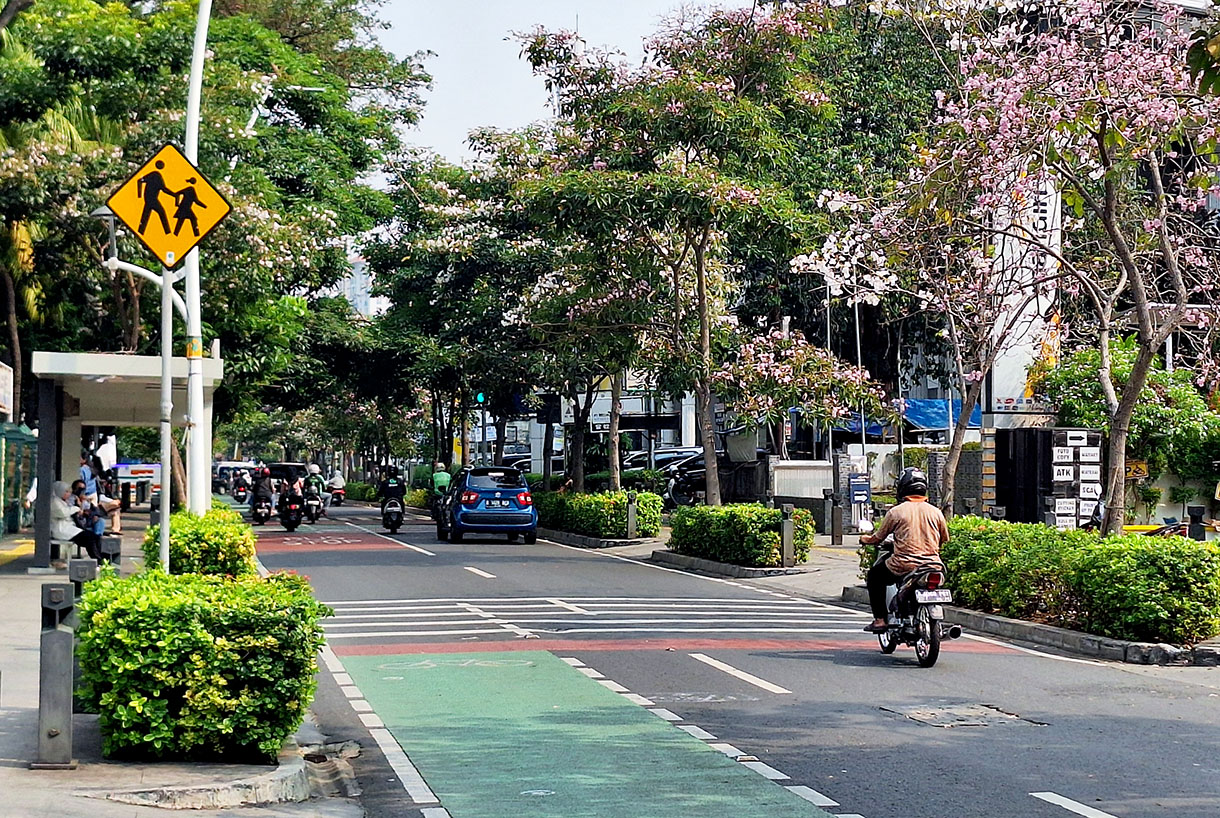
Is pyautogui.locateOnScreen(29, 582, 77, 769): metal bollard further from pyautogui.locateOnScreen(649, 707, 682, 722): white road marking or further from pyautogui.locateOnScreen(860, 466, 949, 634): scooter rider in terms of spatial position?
pyautogui.locateOnScreen(860, 466, 949, 634): scooter rider

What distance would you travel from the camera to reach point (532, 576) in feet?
77.5

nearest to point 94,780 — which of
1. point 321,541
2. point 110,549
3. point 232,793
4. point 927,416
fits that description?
point 232,793

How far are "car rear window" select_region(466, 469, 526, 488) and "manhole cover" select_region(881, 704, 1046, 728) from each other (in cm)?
2233

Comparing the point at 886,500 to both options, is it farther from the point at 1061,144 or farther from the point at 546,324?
the point at 1061,144

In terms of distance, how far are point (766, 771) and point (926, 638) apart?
15.8 ft

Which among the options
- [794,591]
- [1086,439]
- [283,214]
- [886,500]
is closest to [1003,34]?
[1086,439]

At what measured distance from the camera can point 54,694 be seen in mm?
8273

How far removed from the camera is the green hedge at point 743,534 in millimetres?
24172

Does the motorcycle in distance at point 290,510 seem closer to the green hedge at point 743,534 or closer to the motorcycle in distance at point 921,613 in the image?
the green hedge at point 743,534

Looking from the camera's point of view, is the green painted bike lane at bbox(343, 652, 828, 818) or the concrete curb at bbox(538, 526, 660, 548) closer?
the green painted bike lane at bbox(343, 652, 828, 818)

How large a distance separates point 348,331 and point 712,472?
1812 centimetres

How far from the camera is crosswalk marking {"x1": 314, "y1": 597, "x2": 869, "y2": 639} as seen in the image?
1627cm

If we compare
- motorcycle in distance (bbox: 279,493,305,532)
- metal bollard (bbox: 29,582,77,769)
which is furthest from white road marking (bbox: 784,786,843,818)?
motorcycle in distance (bbox: 279,493,305,532)

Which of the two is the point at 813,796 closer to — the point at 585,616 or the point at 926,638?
the point at 926,638
